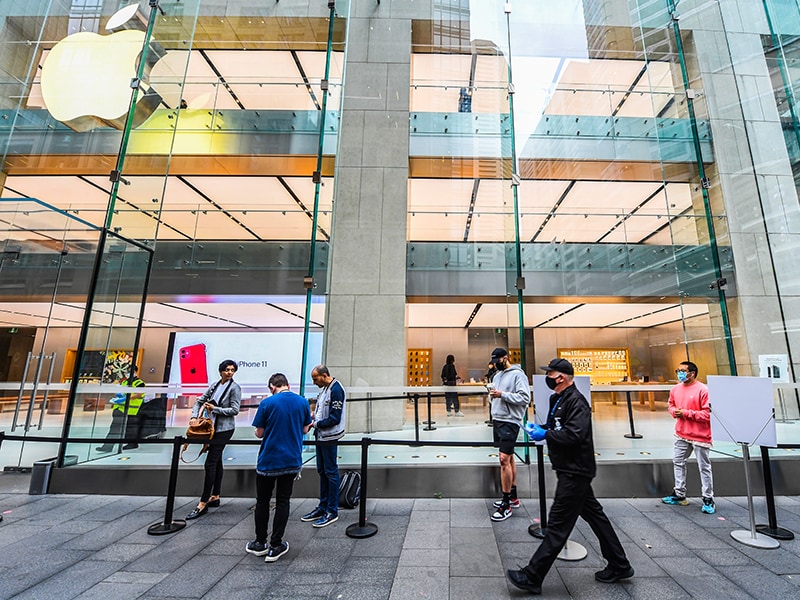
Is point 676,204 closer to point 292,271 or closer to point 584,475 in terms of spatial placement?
point 584,475

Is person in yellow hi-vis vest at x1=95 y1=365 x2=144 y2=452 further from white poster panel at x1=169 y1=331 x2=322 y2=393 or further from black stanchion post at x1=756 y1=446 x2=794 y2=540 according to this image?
black stanchion post at x1=756 y1=446 x2=794 y2=540

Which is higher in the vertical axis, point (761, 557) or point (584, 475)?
point (584, 475)

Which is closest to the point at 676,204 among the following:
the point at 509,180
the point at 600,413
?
the point at 509,180

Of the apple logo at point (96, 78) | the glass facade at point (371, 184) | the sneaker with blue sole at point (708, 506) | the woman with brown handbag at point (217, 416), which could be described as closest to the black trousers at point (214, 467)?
the woman with brown handbag at point (217, 416)

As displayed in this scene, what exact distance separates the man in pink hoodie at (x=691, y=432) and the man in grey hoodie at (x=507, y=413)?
1879 millimetres

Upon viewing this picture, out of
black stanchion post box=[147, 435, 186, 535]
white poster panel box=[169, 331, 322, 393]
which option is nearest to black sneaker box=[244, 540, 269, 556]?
black stanchion post box=[147, 435, 186, 535]

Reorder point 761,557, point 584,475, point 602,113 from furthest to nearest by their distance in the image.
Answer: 1. point 602,113
2. point 761,557
3. point 584,475

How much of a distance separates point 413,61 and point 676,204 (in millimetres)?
7008

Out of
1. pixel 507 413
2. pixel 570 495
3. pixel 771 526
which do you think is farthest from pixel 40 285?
pixel 771 526

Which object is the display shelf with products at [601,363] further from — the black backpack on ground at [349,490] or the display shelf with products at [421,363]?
the black backpack on ground at [349,490]

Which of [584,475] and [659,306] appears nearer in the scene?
[584,475]

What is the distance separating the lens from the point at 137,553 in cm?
300

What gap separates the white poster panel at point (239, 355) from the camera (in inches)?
297

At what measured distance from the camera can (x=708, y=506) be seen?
388cm
